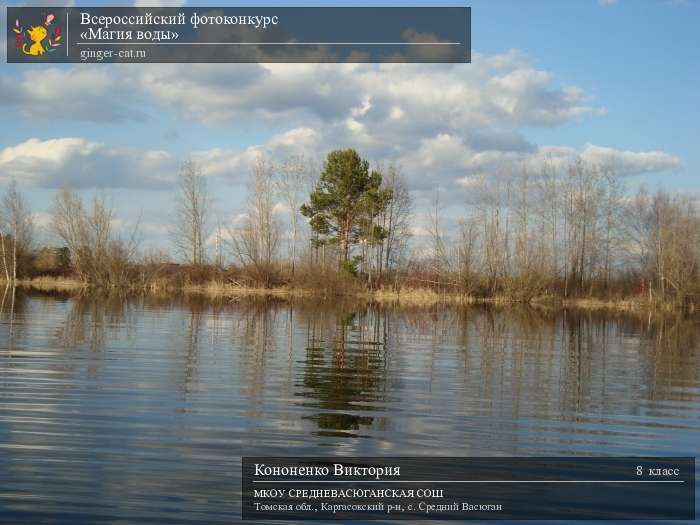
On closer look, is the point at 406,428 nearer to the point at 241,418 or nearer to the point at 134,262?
the point at 241,418

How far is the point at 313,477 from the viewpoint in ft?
19.3

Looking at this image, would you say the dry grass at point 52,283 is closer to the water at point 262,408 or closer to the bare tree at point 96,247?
the bare tree at point 96,247

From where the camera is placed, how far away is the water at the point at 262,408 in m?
5.64

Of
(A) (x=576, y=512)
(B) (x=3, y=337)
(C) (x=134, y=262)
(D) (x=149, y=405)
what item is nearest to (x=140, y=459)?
(D) (x=149, y=405)

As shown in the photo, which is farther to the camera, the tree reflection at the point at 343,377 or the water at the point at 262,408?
the tree reflection at the point at 343,377

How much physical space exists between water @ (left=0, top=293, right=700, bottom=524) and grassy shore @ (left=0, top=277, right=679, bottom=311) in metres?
31.3

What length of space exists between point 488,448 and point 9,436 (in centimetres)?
496

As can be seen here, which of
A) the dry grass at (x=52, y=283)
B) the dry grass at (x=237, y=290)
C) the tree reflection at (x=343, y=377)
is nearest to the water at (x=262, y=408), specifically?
the tree reflection at (x=343, y=377)

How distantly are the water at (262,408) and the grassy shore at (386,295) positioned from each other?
31252 millimetres

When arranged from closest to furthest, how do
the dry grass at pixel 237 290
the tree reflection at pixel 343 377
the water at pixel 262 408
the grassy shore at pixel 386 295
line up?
the water at pixel 262 408
the tree reflection at pixel 343 377
the grassy shore at pixel 386 295
the dry grass at pixel 237 290

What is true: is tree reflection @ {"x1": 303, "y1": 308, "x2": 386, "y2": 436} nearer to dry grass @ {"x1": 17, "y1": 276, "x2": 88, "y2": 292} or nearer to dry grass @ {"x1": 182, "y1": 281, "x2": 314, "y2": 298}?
dry grass @ {"x1": 182, "y1": 281, "x2": 314, "y2": 298}

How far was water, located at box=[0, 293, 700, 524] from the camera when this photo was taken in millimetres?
5637

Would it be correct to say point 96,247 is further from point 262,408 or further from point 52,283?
point 262,408

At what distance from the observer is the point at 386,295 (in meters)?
50.9
